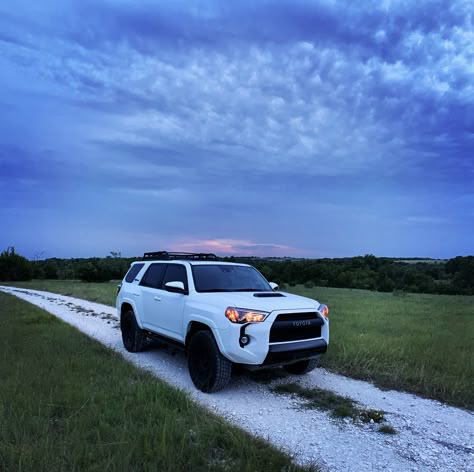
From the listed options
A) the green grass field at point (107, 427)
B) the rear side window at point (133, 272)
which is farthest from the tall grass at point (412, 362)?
the rear side window at point (133, 272)

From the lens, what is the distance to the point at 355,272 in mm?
57781

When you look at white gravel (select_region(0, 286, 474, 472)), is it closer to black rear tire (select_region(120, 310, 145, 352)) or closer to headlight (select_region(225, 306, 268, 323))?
headlight (select_region(225, 306, 268, 323))

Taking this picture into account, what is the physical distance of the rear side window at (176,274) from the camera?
7362 mm

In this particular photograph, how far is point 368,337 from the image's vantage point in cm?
931

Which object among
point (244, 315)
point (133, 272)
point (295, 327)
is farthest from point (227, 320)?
point (133, 272)

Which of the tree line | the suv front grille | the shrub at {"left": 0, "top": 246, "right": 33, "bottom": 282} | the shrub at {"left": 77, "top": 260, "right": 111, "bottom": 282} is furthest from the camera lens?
the shrub at {"left": 0, "top": 246, "right": 33, "bottom": 282}

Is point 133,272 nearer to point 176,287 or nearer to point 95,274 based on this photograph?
point 176,287

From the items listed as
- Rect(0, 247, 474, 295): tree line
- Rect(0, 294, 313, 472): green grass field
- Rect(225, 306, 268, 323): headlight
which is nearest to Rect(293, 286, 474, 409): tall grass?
Rect(225, 306, 268, 323): headlight

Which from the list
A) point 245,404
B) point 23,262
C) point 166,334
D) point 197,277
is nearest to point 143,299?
point 166,334

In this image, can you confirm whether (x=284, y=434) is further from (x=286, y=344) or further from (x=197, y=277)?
(x=197, y=277)

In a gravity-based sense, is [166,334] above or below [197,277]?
below

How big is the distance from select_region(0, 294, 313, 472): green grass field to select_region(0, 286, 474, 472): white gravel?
21.2 inches

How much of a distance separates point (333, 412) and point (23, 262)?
273 feet

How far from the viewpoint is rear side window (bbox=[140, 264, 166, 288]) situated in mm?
8289
